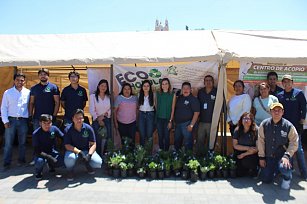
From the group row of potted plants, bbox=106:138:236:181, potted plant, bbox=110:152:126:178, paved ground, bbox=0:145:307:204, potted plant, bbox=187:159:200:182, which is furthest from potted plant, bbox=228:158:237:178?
potted plant, bbox=110:152:126:178

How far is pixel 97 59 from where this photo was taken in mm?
6094

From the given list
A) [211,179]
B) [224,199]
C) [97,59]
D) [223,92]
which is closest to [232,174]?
[211,179]

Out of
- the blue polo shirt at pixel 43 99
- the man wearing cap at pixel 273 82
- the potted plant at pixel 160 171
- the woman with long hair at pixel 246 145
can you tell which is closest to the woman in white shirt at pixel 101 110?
the blue polo shirt at pixel 43 99

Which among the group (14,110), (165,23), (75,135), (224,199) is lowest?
(224,199)

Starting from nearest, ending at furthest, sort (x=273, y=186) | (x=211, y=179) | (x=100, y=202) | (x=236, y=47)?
(x=100, y=202)
(x=273, y=186)
(x=211, y=179)
(x=236, y=47)

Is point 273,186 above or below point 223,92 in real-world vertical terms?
below

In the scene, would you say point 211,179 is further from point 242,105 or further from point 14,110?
point 14,110

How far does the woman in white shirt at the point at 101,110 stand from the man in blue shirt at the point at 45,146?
34.2 inches

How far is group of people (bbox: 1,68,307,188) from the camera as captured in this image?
5.28 metres

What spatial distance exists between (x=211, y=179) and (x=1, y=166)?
13.8 ft

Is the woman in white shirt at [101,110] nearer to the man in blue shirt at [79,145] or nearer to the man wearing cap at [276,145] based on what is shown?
the man in blue shirt at [79,145]

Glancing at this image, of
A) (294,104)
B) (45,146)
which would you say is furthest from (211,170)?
(45,146)

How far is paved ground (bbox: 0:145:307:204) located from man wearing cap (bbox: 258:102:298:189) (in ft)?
0.78

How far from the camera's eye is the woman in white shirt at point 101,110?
627 centimetres
